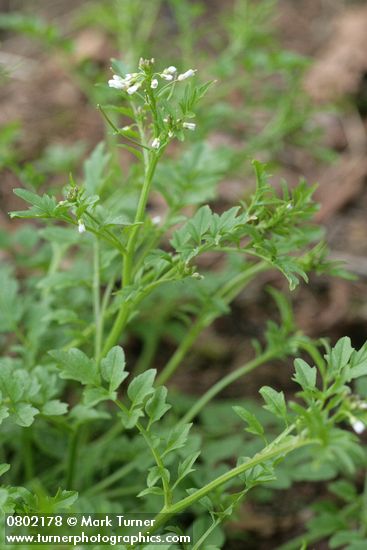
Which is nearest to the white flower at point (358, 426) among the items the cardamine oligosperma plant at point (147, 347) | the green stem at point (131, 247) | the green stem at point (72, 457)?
the cardamine oligosperma plant at point (147, 347)

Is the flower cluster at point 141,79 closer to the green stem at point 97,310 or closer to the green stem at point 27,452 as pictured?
the green stem at point 97,310

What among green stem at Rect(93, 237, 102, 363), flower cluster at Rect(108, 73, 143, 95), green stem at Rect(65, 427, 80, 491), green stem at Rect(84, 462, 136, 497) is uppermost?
flower cluster at Rect(108, 73, 143, 95)

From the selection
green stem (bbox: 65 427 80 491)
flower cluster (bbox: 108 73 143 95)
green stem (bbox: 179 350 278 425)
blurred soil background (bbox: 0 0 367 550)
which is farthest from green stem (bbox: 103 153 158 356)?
blurred soil background (bbox: 0 0 367 550)

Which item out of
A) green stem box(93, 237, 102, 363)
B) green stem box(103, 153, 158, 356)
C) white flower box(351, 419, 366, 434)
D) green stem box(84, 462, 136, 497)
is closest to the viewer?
white flower box(351, 419, 366, 434)

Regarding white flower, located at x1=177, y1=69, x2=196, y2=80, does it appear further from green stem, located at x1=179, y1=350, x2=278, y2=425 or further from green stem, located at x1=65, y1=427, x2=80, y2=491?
green stem, located at x1=65, y1=427, x2=80, y2=491

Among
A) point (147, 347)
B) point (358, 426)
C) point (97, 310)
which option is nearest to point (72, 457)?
point (97, 310)

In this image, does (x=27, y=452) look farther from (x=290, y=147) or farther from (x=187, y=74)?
(x=290, y=147)

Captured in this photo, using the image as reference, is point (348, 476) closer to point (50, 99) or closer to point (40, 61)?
point (50, 99)

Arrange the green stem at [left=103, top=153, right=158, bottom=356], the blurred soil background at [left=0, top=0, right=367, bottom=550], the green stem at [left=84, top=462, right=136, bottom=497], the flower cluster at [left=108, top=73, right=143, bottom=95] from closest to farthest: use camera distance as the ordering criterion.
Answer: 1. the flower cluster at [left=108, top=73, right=143, bottom=95]
2. the green stem at [left=103, top=153, right=158, bottom=356]
3. the green stem at [left=84, top=462, right=136, bottom=497]
4. the blurred soil background at [left=0, top=0, right=367, bottom=550]
